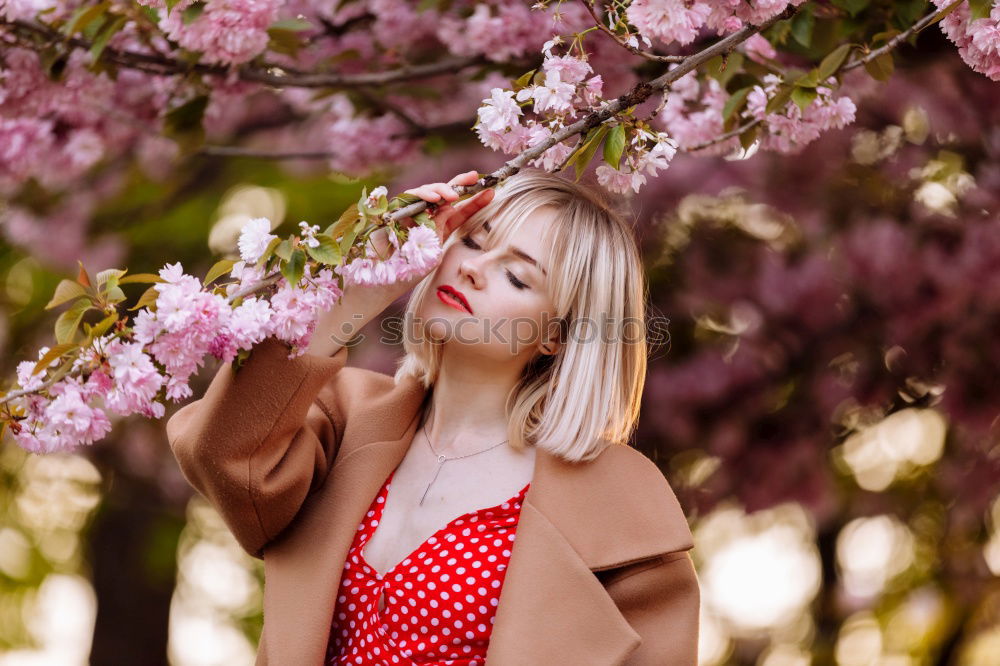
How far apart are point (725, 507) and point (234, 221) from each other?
2484 millimetres

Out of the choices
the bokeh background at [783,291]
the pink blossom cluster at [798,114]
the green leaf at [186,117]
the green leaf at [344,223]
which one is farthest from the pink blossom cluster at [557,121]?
the bokeh background at [783,291]

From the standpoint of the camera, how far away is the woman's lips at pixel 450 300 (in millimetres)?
2314

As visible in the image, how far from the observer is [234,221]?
16.7ft

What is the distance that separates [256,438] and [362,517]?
12.4 inches

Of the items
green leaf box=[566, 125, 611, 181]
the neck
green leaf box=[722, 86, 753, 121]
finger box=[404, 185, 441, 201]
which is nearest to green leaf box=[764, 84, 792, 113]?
green leaf box=[722, 86, 753, 121]

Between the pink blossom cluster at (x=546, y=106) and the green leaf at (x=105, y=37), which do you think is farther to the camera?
the green leaf at (x=105, y=37)

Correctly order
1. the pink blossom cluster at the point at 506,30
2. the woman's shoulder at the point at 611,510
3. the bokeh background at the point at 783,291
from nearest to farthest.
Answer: the woman's shoulder at the point at 611,510 → the pink blossom cluster at the point at 506,30 → the bokeh background at the point at 783,291

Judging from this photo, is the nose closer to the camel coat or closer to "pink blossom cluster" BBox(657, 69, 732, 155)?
the camel coat

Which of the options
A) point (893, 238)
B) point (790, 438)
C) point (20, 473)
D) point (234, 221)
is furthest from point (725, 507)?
point (20, 473)

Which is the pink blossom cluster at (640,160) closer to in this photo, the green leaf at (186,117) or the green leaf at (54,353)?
the green leaf at (54,353)

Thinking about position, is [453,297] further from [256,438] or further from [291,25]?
[291,25]

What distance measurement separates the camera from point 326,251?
1.85 meters

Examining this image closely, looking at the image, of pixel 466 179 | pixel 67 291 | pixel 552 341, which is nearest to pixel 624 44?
pixel 466 179

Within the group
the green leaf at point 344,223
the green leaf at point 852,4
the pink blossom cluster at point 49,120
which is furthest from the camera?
the pink blossom cluster at point 49,120
